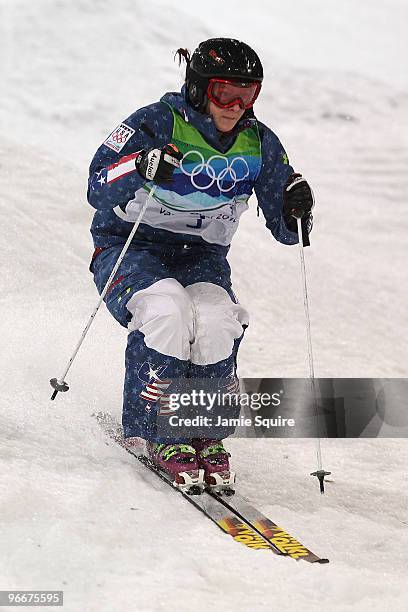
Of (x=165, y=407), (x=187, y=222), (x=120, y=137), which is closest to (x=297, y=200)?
(x=187, y=222)

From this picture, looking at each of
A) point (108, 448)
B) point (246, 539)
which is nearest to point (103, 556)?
point (246, 539)

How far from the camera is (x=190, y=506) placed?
132 inches

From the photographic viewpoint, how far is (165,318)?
139 inches

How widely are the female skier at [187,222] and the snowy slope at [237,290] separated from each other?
256 millimetres

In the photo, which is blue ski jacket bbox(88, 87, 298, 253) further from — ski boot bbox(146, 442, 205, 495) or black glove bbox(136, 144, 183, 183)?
ski boot bbox(146, 442, 205, 495)

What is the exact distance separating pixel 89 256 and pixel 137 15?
634 cm

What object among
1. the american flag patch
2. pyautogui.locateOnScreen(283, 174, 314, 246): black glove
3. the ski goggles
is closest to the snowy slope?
the american flag patch

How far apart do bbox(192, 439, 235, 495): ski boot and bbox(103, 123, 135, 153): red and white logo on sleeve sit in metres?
1.23

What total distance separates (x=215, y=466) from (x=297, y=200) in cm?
114

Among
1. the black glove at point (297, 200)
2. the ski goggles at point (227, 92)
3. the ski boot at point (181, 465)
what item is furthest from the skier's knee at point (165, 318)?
the ski goggles at point (227, 92)

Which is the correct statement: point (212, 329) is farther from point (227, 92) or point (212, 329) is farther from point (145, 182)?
point (227, 92)

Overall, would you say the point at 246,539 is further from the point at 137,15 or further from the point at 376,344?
the point at 137,15

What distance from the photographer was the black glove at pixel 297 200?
3.90 meters

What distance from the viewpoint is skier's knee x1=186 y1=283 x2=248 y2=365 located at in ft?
11.9
